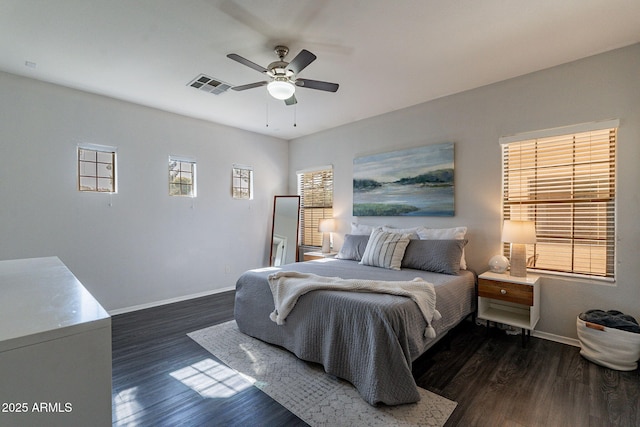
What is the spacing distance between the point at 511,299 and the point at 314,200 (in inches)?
136

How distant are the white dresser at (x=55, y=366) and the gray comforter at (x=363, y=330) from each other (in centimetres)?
150

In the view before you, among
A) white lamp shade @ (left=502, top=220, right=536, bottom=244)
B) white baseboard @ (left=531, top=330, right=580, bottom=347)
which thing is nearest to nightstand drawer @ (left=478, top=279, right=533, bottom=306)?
white lamp shade @ (left=502, top=220, right=536, bottom=244)

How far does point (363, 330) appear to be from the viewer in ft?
6.55

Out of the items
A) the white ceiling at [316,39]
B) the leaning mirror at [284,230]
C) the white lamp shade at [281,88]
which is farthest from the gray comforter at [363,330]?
the leaning mirror at [284,230]

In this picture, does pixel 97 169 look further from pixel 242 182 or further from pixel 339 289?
pixel 339 289

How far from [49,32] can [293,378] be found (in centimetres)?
341

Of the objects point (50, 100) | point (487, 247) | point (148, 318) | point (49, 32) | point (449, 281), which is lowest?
point (148, 318)

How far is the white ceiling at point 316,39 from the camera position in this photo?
6.83 ft

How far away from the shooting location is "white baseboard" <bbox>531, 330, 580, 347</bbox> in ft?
9.18

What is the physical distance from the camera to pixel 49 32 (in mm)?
2334

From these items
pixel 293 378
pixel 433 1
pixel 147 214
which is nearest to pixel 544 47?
pixel 433 1

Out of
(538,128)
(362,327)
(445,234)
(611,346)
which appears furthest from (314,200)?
(611,346)

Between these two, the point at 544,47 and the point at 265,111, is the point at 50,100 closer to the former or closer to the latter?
the point at 265,111

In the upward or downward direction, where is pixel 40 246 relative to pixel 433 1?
downward
